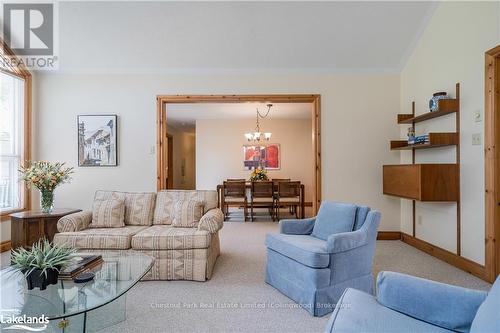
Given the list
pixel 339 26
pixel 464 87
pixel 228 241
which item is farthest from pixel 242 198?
pixel 464 87

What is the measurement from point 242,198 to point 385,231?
2.94 metres

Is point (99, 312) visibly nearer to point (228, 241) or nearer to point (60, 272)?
point (60, 272)

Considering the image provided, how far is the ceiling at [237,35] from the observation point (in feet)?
11.1

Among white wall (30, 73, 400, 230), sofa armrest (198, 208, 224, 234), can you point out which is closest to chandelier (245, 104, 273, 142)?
white wall (30, 73, 400, 230)

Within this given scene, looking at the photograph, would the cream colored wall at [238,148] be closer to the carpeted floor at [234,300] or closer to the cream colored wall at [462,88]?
the cream colored wall at [462,88]

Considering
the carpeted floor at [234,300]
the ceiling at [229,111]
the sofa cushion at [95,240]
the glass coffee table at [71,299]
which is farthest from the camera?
the ceiling at [229,111]

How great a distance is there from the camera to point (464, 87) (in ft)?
9.86

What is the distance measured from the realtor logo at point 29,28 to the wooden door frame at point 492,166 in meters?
4.90

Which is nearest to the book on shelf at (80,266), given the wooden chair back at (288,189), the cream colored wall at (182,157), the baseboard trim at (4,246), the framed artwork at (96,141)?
the framed artwork at (96,141)

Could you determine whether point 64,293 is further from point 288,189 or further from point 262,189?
point 288,189

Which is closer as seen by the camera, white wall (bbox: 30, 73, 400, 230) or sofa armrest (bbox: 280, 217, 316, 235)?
sofa armrest (bbox: 280, 217, 316, 235)

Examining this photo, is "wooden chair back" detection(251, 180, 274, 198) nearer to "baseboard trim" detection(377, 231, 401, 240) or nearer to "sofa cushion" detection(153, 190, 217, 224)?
"baseboard trim" detection(377, 231, 401, 240)

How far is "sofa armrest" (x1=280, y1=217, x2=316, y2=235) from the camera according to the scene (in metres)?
2.82

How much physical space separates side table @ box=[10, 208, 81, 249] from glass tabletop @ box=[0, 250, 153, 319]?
5.16ft
